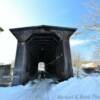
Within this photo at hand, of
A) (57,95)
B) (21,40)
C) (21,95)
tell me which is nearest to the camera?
(57,95)

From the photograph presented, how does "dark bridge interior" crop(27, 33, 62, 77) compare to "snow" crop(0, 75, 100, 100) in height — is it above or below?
above

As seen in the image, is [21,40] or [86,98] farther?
[21,40]

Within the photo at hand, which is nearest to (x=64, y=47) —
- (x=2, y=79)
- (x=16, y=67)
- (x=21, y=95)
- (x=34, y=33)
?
(x=34, y=33)

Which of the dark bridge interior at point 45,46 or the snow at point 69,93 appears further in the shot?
the dark bridge interior at point 45,46

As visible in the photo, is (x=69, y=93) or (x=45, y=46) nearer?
(x=69, y=93)

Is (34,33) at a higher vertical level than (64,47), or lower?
higher

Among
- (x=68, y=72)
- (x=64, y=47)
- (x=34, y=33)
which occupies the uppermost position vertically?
(x=34, y=33)

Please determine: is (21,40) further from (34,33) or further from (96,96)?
(96,96)

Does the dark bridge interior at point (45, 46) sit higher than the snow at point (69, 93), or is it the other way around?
the dark bridge interior at point (45, 46)

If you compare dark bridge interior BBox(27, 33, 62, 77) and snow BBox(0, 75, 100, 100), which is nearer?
snow BBox(0, 75, 100, 100)

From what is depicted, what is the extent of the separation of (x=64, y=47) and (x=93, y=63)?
43.7 ft

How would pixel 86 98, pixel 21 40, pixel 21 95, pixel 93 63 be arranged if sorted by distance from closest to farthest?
pixel 86 98, pixel 21 95, pixel 21 40, pixel 93 63

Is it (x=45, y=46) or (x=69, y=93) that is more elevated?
(x=45, y=46)

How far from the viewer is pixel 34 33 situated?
10734mm
